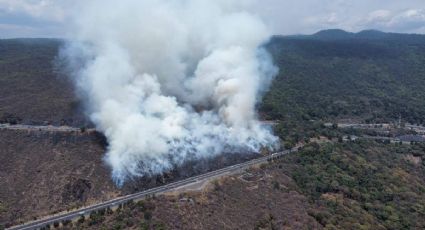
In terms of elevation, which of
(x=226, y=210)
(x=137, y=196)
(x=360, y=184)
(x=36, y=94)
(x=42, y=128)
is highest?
(x=36, y=94)

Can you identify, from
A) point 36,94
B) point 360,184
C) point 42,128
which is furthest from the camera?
point 36,94

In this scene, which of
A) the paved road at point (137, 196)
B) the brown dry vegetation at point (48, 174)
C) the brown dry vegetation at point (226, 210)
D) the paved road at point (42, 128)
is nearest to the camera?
the brown dry vegetation at point (226, 210)

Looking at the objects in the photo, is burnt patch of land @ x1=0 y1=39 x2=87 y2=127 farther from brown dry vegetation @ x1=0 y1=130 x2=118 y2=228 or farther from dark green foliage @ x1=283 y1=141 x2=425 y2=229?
dark green foliage @ x1=283 y1=141 x2=425 y2=229

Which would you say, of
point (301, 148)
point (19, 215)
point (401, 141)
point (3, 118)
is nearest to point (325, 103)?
point (401, 141)

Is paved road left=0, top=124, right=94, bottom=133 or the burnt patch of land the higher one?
the burnt patch of land

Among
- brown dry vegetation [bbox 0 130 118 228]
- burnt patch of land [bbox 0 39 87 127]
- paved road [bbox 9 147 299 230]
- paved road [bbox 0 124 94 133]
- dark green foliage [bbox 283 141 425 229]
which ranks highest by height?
burnt patch of land [bbox 0 39 87 127]

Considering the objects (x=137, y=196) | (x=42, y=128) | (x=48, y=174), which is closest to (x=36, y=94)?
(x=42, y=128)

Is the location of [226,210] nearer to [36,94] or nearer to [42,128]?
[42,128]

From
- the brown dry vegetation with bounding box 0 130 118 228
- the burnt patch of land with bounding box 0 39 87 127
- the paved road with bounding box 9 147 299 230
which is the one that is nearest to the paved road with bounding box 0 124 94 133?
the brown dry vegetation with bounding box 0 130 118 228

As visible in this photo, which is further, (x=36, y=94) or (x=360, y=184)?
(x=36, y=94)

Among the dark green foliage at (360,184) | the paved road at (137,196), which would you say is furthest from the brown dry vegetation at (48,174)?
the dark green foliage at (360,184)

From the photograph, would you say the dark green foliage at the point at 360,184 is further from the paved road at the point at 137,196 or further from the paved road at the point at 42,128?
the paved road at the point at 42,128
